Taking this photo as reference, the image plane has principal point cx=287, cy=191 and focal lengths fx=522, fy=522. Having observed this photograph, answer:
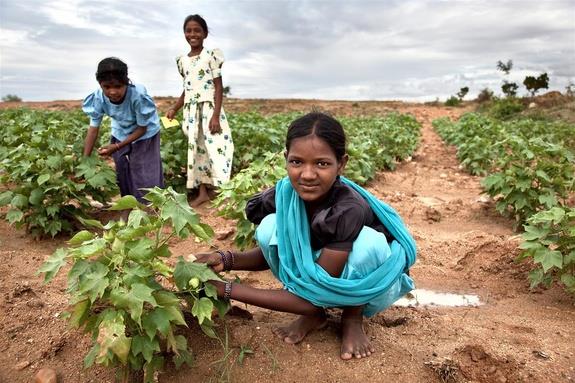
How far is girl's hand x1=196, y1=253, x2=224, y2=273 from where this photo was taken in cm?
232

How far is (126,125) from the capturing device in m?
4.33

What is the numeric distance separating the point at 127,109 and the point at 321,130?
251 centimetres

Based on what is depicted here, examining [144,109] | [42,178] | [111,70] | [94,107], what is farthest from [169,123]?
[42,178]

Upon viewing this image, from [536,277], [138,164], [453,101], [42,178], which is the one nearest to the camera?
[536,277]

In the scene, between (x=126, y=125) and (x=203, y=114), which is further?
(x=203, y=114)

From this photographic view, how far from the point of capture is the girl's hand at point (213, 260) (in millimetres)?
2320

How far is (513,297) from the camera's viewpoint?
3328 millimetres

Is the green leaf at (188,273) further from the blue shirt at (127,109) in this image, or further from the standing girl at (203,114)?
the standing girl at (203,114)

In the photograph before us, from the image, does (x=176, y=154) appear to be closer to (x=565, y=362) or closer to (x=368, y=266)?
(x=368, y=266)

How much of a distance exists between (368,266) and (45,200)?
10.4 ft

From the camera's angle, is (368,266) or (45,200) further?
(45,200)

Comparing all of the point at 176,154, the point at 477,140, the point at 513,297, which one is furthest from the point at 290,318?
the point at 477,140

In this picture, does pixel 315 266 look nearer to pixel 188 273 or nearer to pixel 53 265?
pixel 188 273

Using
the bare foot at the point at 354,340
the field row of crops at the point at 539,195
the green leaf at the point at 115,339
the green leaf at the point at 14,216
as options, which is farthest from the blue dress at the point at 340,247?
the green leaf at the point at 14,216
